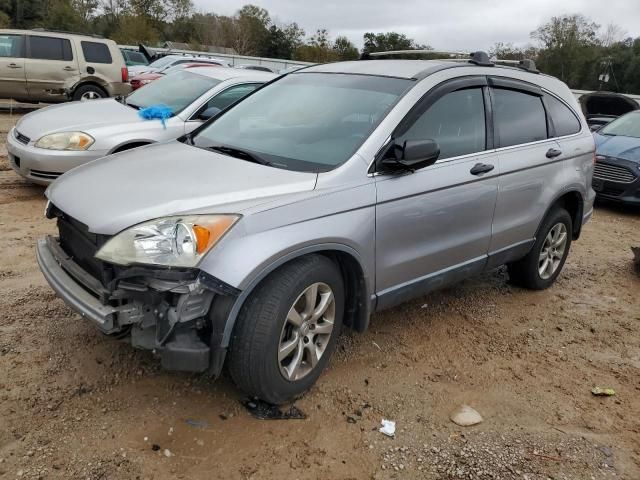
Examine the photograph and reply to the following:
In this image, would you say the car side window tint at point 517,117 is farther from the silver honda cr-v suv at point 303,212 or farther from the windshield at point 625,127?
the windshield at point 625,127

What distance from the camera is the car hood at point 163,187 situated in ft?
8.70

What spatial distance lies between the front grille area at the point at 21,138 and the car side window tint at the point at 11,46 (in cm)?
735

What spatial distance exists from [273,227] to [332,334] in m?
0.81

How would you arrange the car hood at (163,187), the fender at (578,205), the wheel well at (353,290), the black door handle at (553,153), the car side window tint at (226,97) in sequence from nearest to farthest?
the car hood at (163,187) → the wheel well at (353,290) → the black door handle at (553,153) → the fender at (578,205) → the car side window tint at (226,97)

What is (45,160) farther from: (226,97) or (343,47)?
(343,47)

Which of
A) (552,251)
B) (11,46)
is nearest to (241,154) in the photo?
(552,251)

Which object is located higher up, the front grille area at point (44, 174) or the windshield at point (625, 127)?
the windshield at point (625, 127)

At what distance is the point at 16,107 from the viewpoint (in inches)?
579

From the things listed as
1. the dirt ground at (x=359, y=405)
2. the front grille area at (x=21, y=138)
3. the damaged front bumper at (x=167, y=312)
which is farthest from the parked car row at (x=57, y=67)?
the damaged front bumper at (x=167, y=312)

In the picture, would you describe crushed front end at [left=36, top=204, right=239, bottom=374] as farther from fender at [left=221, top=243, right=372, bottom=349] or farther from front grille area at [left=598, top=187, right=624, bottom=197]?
front grille area at [left=598, top=187, right=624, bottom=197]

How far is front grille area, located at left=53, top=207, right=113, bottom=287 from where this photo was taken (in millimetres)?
2688

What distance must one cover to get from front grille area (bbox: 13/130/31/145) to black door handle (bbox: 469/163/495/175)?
472 centimetres

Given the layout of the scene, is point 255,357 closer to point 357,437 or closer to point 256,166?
point 357,437

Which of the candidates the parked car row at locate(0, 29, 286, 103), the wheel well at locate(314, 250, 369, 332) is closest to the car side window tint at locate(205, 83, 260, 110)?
the wheel well at locate(314, 250, 369, 332)
